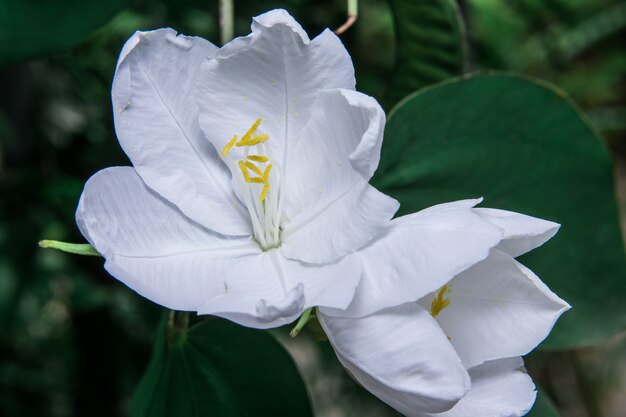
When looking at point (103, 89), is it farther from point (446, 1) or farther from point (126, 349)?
point (446, 1)

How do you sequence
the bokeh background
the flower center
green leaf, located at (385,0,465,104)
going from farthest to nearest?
1. the bokeh background
2. green leaf, located at (385,0,465,104)
3. the flower center

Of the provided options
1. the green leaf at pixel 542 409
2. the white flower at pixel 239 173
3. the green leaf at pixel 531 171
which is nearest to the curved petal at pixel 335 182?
the white flower at pixel 239 173

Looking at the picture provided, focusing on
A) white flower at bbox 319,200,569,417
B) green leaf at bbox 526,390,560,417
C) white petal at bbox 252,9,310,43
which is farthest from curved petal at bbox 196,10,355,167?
green leaf at bbox 526,390,560,417

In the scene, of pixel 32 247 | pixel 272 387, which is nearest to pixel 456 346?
pixel 272 387

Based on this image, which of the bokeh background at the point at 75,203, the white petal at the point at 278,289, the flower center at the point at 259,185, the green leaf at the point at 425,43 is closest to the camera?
the white petal at the point at 278,289

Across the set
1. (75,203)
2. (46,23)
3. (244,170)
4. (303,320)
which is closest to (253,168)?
(244,170)

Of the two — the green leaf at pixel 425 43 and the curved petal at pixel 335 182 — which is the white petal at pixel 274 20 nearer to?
the curved petal at pixel 335 182

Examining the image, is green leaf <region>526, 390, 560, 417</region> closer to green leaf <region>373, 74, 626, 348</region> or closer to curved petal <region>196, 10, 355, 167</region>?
green leaf <region>373, 74, 626, 348</region>
